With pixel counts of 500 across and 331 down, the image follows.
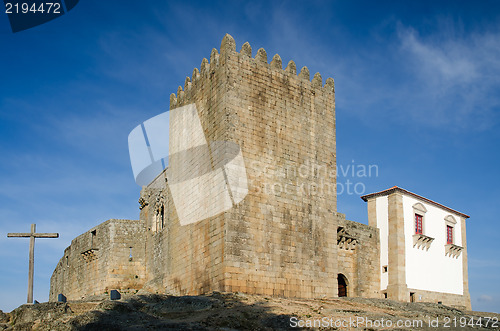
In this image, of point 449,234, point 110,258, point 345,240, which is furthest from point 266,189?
point 449,234

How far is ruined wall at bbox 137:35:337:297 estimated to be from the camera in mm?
16339

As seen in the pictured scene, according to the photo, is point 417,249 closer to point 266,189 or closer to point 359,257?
point 359,257

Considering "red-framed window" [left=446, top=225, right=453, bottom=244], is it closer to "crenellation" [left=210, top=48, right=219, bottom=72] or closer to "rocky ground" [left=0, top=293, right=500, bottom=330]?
"rocky ground" [left=0, top=293, right=500, bottom=330]

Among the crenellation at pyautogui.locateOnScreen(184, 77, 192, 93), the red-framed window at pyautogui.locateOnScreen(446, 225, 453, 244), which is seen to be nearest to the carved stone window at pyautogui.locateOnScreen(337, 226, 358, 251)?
the red-framed window at pyautogui.locateOnScreen(446, 225, 453, 244)

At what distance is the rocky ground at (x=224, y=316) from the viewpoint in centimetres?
1170

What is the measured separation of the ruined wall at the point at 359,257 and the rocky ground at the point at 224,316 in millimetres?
5624

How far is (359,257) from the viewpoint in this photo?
2183 centimetres

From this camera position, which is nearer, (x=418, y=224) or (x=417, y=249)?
(x=417, y=249)

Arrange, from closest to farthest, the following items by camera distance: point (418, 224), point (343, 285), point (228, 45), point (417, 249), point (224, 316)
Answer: point (224, 316)
point (228, 45)
point (343, 285)
point (417, 249)
point (418, 224)

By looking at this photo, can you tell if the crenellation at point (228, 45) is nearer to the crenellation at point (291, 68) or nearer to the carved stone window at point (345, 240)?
the crenellation at point (291, 68)

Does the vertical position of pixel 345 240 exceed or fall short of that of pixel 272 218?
it falls short

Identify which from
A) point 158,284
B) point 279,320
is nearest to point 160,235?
point 158,284

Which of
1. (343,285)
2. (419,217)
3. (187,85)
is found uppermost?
(187,85)

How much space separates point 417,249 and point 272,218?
853 cm
